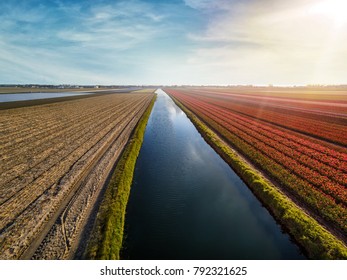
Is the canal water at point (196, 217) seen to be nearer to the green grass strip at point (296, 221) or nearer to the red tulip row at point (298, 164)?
the green grass strip at point (296, 221)

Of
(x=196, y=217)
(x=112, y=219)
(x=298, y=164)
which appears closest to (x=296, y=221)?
(x=196, y=217)

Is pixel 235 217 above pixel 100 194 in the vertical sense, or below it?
below

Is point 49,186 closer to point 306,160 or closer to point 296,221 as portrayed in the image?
point 296,221

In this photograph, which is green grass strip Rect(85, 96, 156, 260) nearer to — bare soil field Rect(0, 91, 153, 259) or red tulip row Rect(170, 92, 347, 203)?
bare soil field Rect(0, 91, 153, 259)

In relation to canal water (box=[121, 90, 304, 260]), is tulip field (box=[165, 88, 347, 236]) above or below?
above

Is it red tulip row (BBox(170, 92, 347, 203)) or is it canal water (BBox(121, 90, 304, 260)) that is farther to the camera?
red tulip row (BBox(170, 92, 347, 203))

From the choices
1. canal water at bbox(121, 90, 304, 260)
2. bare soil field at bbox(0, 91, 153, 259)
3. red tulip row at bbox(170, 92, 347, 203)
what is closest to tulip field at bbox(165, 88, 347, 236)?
red tulip row at bbox(170, 92, 347, 203)
